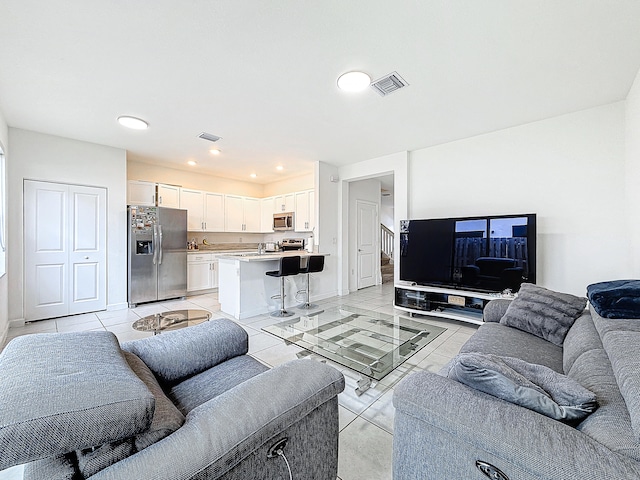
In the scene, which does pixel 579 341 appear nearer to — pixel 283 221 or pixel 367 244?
pixel 367 244

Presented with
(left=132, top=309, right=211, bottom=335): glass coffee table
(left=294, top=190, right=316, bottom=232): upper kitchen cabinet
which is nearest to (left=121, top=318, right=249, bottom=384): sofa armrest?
(left=132, top=309, right=211, bottom=335): glass coffee table

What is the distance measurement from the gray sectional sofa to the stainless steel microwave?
5137 mm

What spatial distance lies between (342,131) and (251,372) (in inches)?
128

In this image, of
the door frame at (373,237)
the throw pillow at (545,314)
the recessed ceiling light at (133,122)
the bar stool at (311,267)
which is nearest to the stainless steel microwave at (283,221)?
the door frame at (373,237)

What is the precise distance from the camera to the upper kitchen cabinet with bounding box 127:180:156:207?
4969 millimetres

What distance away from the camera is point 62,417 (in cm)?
61

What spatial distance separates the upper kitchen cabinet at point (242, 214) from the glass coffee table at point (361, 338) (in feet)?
13.4

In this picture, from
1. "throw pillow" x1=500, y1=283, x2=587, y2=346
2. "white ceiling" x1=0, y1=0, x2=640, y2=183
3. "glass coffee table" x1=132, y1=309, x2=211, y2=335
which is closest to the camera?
"white ceiling" x1=0, y1=0, x2=640, y2=183

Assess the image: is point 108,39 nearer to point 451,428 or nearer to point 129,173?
point 451,428

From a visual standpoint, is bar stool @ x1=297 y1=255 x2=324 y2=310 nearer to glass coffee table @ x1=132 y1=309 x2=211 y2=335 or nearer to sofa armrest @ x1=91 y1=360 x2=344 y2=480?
glass coffee table @ x1=132 y1=309 x2=211 y2=335

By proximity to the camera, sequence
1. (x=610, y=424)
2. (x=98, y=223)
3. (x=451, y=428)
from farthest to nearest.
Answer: (x=98, y=223) → (x=451, y=428) → (x=610, y=424)

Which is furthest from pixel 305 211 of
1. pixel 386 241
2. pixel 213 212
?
pixel 386 241

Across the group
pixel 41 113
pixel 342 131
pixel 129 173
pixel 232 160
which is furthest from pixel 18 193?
pixel 342 131

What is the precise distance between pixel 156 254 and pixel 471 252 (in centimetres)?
510
